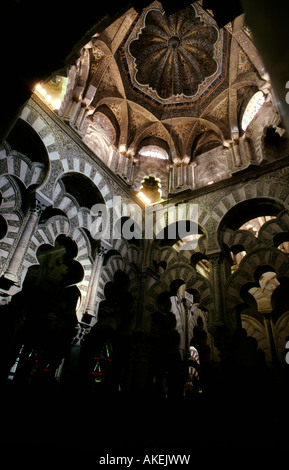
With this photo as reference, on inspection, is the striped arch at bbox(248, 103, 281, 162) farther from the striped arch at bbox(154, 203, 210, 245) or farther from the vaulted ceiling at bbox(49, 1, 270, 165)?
the striped arch at bbox(154, 203, 210, 245)

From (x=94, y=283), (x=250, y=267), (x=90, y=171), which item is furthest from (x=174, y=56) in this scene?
(x=94, y=283)

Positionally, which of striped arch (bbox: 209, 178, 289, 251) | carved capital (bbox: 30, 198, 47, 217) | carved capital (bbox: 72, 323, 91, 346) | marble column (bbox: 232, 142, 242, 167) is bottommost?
carved capital (bbox: 72, 323, 91, 346)

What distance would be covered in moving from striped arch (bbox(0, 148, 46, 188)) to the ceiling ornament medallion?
5.32m

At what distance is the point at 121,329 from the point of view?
7527mm

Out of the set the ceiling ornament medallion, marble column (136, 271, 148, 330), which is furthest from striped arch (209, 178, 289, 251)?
the ceiling ornament medallion

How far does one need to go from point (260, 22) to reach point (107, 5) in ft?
6.37

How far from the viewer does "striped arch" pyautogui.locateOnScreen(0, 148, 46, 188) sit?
558 cm

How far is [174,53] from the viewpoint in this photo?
9461 mm

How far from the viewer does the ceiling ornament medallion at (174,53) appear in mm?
8727

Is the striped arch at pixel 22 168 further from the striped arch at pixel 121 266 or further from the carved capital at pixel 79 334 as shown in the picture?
the carved capital at pixel 79 334

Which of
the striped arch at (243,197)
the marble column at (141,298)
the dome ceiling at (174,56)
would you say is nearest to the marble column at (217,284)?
the striped arch at (243,197)

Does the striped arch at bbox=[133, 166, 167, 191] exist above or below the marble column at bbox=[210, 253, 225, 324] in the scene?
above
